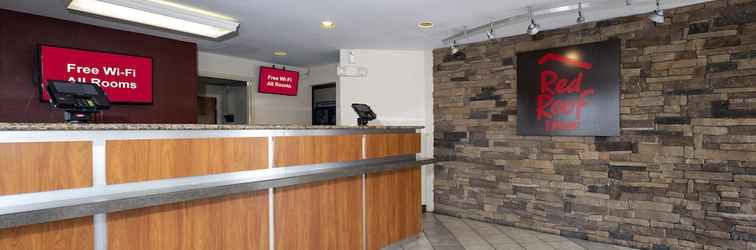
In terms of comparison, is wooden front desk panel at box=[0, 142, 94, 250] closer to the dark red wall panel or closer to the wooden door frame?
the dark red wall panel

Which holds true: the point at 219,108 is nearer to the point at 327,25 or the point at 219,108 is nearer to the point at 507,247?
the point at 327,25

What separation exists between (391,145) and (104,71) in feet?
10.6

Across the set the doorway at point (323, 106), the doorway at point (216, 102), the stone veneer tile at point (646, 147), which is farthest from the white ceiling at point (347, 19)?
the doorway at point (216, 102)

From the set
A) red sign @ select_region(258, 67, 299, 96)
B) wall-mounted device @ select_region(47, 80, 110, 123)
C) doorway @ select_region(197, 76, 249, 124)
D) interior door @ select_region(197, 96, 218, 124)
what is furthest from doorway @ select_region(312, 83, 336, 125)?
wall-mounted device @ select_region(47, 80, 110, 123)

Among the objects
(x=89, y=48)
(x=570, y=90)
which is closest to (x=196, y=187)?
(x=89, y=48)

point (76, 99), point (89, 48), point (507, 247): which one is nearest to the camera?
point (76, 99)

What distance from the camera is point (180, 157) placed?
221cm

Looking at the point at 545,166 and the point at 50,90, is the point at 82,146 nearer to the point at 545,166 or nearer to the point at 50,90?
Result: the point at 50,90

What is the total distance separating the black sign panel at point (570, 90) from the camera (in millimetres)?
3963

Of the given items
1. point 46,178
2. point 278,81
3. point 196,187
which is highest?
point 278,81

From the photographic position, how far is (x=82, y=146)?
186 cm

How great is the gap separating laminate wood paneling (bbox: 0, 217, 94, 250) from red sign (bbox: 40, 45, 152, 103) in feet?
8.48

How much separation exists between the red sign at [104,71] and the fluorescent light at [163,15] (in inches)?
44.6

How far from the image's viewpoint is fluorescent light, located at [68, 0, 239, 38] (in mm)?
2969
